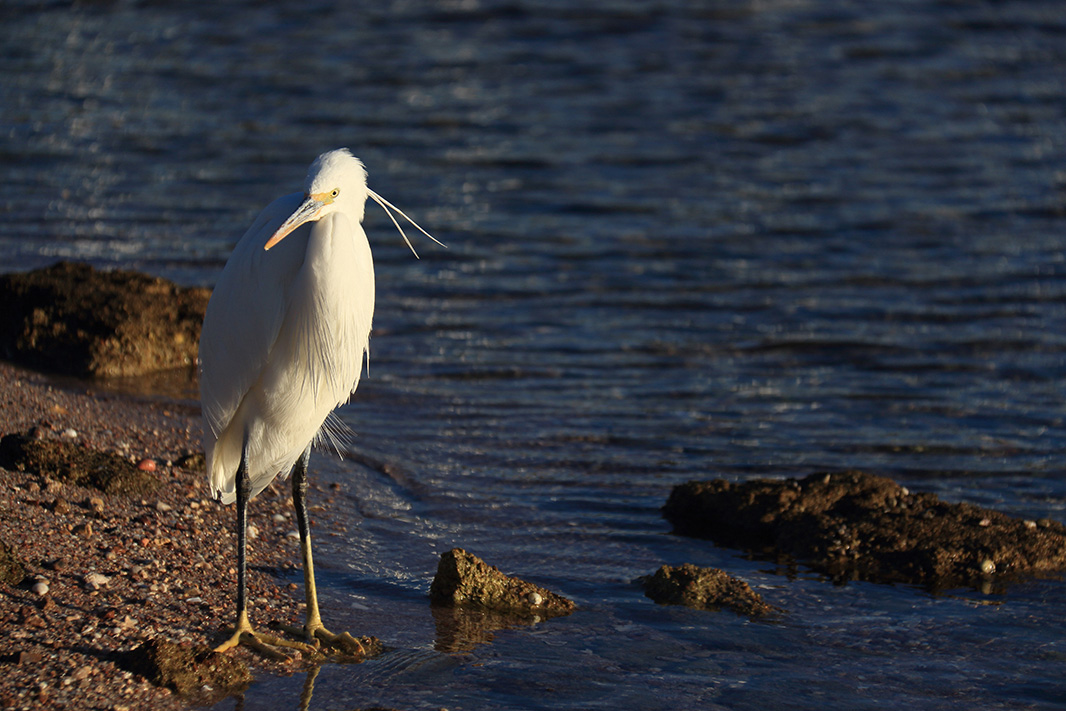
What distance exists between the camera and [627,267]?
8758mm

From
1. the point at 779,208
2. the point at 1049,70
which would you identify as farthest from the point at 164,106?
the point at 1049,70

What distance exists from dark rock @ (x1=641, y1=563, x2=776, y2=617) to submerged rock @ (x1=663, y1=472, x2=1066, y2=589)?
0.54 metres

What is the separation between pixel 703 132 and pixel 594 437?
20.3ft

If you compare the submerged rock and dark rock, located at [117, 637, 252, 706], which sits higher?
the submerged rock

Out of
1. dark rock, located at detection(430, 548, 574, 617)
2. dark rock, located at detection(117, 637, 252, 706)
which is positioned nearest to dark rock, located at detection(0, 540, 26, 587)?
dark rock, located at detection(117, 637, 252, 706)

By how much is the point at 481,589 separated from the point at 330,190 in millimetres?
1481

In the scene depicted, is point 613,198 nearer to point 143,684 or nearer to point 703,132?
point 703,132

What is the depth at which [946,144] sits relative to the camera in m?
11.2

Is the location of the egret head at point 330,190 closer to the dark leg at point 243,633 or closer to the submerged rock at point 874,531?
the dark leg at point 243,633

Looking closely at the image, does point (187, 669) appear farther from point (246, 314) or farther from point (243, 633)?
point (246, 314)

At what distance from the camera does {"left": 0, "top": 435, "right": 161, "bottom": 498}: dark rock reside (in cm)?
436

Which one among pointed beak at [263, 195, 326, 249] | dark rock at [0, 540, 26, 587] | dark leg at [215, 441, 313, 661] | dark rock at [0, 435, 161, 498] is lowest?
dark leg at [215, 441, 313, 661]

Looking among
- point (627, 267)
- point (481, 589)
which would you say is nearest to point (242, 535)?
point (481, 589)

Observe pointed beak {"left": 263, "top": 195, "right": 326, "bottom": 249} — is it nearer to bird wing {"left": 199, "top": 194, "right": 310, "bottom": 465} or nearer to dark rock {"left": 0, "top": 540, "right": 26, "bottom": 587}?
bird wing {"left": 199, "top": 194, "right": 310, "bottom": 465}
